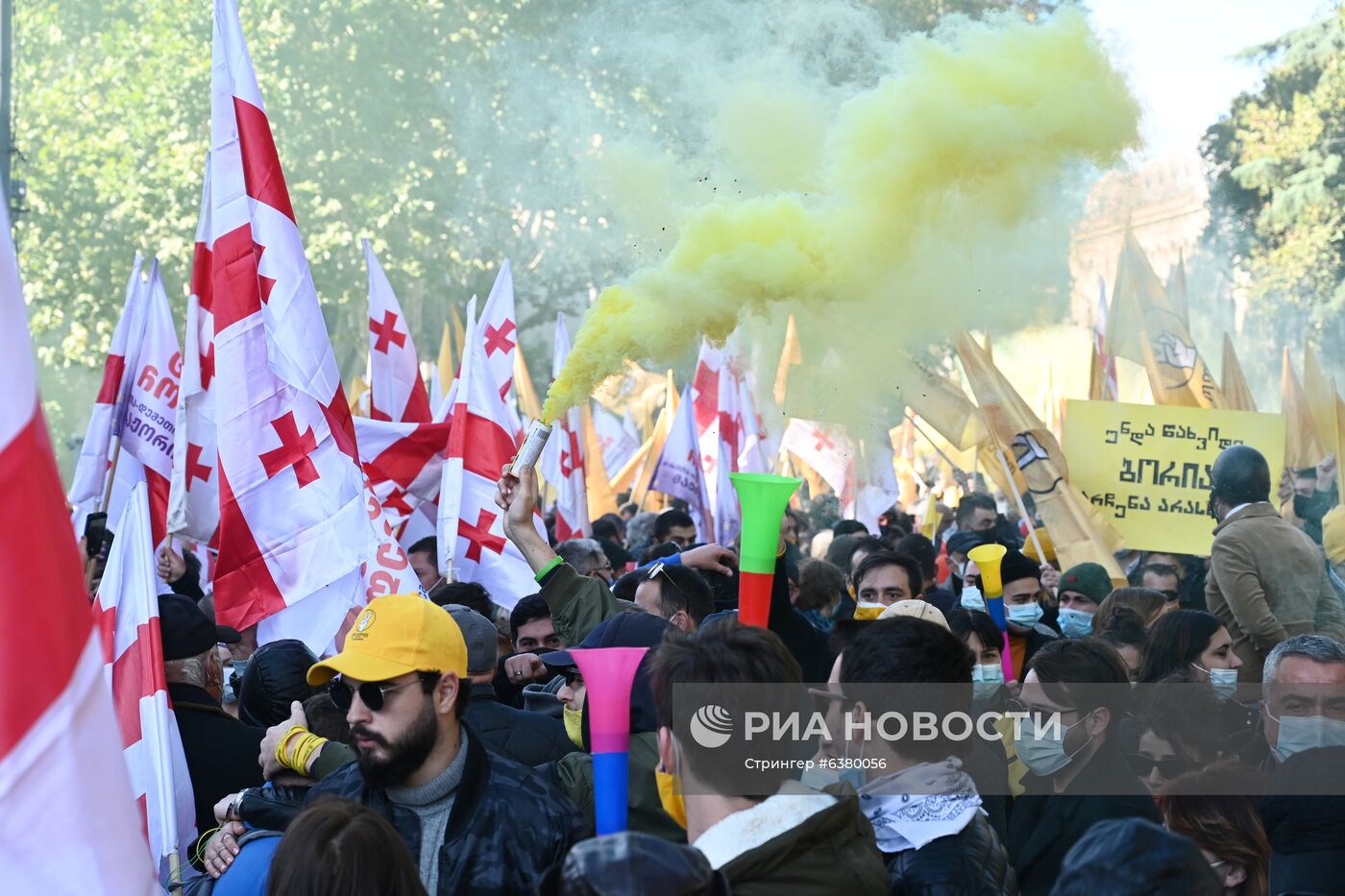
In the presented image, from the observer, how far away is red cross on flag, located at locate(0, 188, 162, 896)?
2279mm

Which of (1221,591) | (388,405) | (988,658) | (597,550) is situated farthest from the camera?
(388,405)

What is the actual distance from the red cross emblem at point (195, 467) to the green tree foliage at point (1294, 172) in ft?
95.9

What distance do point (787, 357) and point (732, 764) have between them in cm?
916

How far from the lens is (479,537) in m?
8.74

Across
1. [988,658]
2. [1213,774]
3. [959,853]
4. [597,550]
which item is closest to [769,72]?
[597,550]

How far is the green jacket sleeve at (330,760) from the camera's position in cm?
388

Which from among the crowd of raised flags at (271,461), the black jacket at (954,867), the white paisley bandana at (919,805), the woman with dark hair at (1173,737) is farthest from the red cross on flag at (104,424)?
the black jacket at (954,867)

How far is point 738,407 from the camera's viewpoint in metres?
15.6

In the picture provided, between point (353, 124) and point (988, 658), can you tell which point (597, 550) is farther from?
point (353, 124)

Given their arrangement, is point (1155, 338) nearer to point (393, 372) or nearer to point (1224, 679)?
point (393, 372)

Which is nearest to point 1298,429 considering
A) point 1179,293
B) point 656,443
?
point 1179,293

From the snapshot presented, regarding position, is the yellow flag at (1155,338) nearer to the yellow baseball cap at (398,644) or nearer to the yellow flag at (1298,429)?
the yellow flag at (1298,429)

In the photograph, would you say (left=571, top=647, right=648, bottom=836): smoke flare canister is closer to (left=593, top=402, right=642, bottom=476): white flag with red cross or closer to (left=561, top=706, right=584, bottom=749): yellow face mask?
(left=561, top=706, right=584, bottom=749): yellow face mask

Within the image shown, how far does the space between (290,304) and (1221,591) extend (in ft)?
14.1
